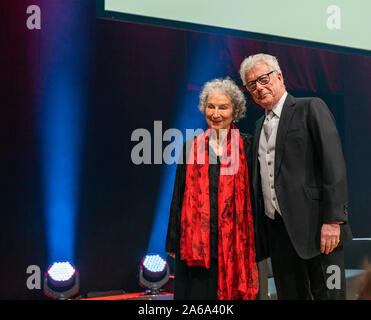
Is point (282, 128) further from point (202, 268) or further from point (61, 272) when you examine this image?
point (61, 272)

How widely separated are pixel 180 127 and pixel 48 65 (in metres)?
1.19

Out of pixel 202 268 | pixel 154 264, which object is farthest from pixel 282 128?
pixel 154 264

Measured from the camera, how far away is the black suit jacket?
1816 millimetres

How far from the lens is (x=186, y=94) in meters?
3.87

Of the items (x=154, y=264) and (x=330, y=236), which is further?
(x=154, y=264)

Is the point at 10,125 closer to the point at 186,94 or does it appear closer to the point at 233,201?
the point at 186,94

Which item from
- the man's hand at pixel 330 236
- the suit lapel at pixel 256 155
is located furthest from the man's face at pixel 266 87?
the man's hand at pixel 330 236

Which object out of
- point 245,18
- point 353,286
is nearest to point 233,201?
point 353,286

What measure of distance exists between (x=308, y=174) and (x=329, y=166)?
0.11m

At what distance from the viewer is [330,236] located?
5.94 ft

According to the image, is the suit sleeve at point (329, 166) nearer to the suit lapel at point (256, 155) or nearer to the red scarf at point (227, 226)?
the suit lapel at point (256, 155)

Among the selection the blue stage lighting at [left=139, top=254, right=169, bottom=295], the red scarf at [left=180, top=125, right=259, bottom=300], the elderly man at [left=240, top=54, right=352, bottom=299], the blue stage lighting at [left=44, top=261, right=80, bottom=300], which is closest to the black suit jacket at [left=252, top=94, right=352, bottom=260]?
the elderly man at [left=240, top=54, right=352, bottom=299]

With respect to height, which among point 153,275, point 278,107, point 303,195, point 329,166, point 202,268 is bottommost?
point 153,275

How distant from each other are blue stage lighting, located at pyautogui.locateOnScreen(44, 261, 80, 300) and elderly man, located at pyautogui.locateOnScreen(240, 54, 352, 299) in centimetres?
155
